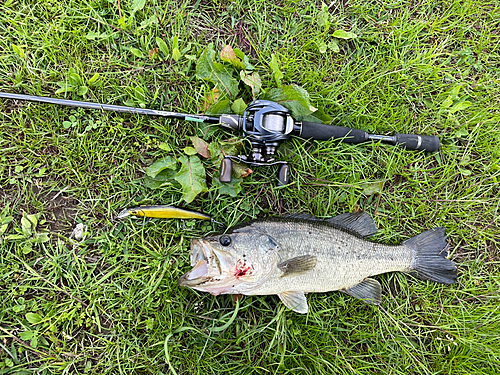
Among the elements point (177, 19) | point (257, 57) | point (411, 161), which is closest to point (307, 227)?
point (411, 161)

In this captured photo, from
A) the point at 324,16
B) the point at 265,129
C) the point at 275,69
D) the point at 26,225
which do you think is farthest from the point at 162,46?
the point at 26,225

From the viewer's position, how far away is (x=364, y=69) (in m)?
3.29

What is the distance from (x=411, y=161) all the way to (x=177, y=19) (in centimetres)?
295

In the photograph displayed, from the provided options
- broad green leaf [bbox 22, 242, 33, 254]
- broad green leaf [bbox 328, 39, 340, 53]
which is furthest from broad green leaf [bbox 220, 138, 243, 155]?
broad green leaf [bbox 22, 242, 33, 254]

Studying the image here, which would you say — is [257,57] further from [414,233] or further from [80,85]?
[414,233]

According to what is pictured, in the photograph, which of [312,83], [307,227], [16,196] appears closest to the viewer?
[307,227]

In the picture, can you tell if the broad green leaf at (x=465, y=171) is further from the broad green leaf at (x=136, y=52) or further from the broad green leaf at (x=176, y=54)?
the broad green leaf at (x=136, y=52)

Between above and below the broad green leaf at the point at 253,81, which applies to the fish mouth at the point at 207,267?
below

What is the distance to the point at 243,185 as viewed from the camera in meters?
3.04

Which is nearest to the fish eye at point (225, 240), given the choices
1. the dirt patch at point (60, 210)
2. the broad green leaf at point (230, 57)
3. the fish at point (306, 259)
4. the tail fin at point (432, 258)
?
the fish at point (306, 259)

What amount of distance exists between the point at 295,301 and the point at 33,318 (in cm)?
246

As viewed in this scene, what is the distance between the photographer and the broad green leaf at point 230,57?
9.64 ft

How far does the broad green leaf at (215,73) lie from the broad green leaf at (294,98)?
1.21 feet

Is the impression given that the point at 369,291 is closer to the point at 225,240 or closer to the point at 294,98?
the point at 225,240
